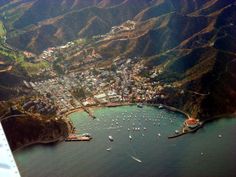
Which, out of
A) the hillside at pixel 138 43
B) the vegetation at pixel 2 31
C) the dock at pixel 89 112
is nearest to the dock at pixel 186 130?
the hillside at pixel 138 43

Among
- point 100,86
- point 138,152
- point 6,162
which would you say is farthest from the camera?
point 100,86

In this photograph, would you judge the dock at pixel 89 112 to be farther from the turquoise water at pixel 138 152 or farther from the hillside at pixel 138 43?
the hillside at pixel 138 43

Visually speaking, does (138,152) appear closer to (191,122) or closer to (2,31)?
(191,122)

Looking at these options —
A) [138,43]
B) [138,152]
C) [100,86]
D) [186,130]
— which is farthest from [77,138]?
[138,43]

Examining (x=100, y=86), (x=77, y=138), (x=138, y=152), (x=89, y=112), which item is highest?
(x=100, y=86)

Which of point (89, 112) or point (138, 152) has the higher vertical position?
point (89, 112)

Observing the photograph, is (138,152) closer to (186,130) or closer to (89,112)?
(186,130)

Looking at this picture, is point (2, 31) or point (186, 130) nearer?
point (186, 130)

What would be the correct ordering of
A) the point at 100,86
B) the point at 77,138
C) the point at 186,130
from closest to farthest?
1. the point at 186,130
2. the point at 77,138
3. the point at 100,86

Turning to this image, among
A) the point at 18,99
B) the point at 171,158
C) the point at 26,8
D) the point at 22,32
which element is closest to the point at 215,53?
the point at 171,158
